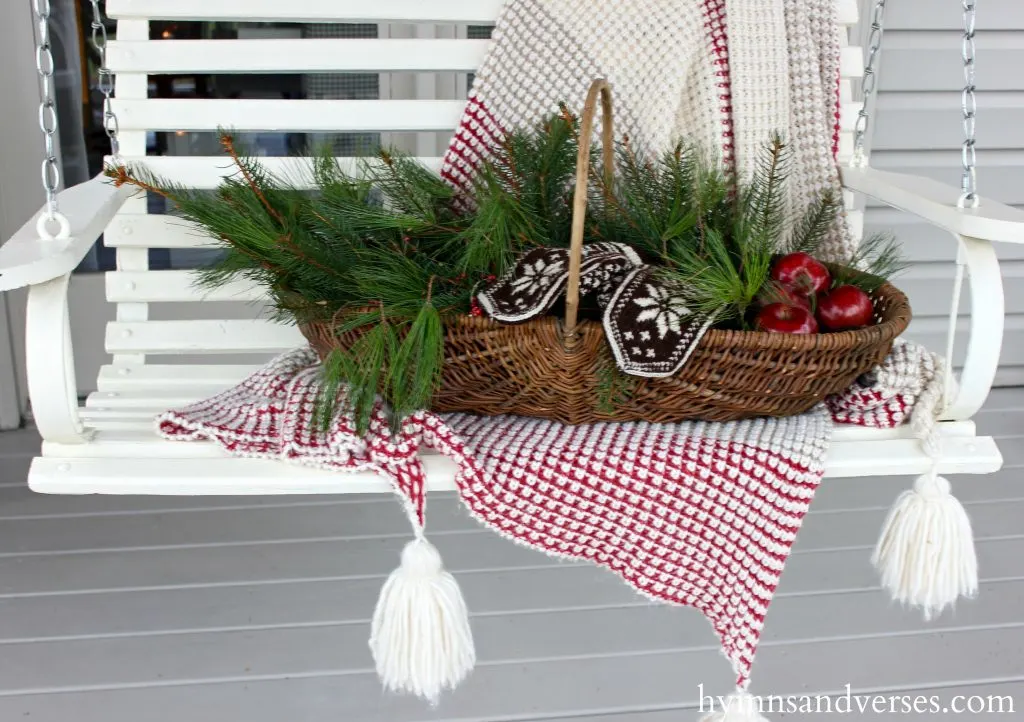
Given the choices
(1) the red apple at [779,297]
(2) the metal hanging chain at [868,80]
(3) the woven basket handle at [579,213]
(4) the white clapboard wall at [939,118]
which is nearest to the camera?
(3) the woven basket handle at [579,213]


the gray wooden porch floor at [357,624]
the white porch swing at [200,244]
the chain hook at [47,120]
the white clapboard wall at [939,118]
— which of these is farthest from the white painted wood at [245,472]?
the white clapboard wall at [939,118]

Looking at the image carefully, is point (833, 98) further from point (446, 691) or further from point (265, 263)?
point (446, 691)

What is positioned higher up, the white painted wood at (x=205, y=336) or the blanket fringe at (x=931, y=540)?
the white painted wood at (x=205, y=336)

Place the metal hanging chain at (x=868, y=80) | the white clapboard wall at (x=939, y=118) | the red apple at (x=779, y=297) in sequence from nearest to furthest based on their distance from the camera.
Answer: the red apple at (x=779, y=297)
the metal hanging chain at (x=868, y=80)
the white clapboard wall at (x=939, y=118)

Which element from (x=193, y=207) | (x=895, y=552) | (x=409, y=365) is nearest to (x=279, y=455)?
(x=409, y=365)

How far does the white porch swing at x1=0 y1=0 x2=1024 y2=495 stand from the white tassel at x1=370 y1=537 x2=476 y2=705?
0.09 metres

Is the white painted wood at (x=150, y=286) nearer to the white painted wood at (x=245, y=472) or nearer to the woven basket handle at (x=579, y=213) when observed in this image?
the white painted wood at (x=245, y=472)

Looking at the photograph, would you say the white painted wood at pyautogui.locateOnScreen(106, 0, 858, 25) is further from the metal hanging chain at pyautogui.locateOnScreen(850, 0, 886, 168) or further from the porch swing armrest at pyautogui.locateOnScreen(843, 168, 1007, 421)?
the porch swing armrest at pyautogui.locateOnScreen(843, 168, 1007, 421)

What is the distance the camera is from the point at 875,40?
1.36 meters

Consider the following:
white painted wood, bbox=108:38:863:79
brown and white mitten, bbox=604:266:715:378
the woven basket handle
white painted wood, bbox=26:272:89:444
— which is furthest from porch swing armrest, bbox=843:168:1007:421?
white painted wood, bbox=26:272:89:444

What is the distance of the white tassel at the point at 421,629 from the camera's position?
0.97m

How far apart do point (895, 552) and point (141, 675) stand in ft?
3.41

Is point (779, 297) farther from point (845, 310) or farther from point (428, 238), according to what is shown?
point (428, 238)

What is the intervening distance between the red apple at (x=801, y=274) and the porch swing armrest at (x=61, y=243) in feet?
2.30
